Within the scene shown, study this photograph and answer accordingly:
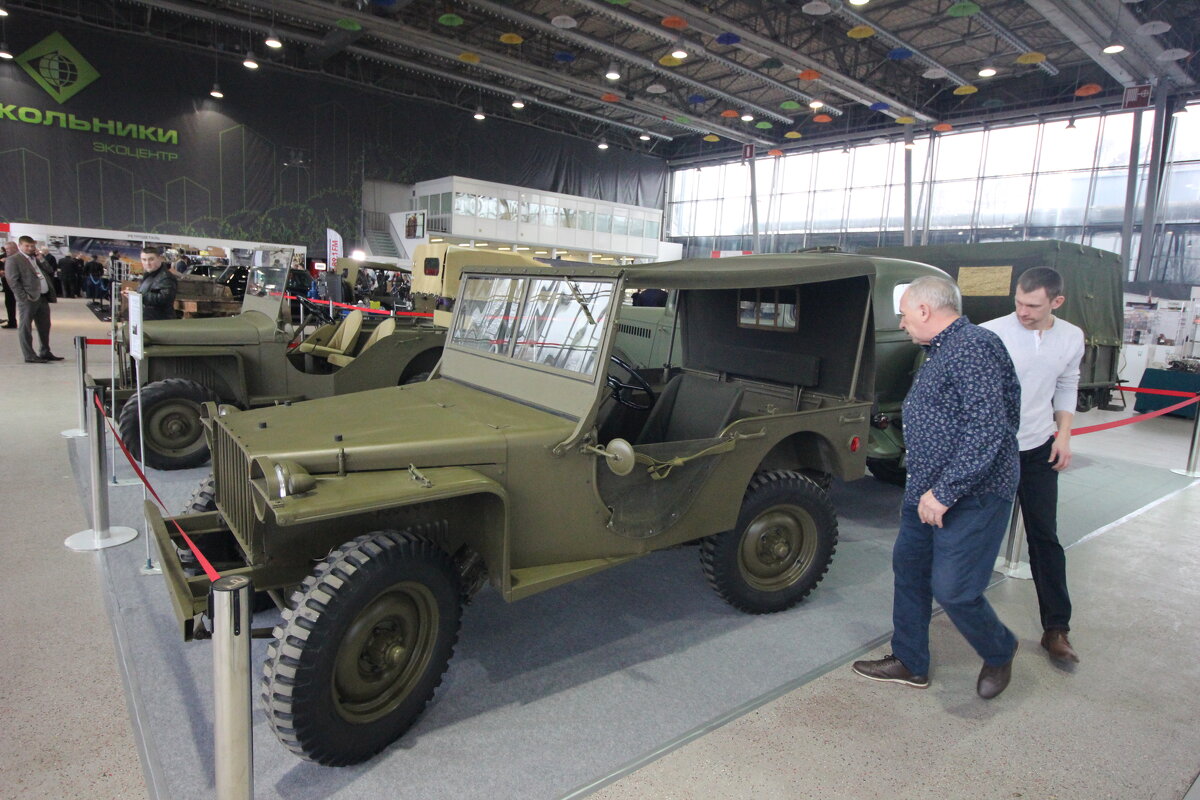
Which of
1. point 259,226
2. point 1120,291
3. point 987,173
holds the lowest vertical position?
point 1120,291

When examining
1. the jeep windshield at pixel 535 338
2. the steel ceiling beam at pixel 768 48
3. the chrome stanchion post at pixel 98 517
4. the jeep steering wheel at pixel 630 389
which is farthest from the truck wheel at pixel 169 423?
the steel ceiling beam at pixel 768 48

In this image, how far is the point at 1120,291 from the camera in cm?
859

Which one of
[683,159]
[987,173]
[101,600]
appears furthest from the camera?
[683,159]

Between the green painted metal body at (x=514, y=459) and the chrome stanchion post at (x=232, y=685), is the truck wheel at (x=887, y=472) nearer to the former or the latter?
the green painted metal body at (x=514, y=459)

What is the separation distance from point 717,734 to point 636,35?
21304mm

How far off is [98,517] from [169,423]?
1.71 meters

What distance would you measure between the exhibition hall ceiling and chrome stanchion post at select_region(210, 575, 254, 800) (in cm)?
1450

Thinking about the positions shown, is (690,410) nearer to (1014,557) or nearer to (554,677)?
(554,677)

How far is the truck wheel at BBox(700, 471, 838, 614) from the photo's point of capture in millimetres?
3455

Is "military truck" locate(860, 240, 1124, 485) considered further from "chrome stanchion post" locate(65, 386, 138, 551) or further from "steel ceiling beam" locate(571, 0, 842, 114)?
"steel ceiling beam" locate(571, 0, 842, 114)

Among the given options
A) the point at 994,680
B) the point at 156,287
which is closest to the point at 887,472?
the point at 994,680

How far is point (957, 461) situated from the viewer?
2521mm

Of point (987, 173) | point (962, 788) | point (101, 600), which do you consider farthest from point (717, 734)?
point (987, 173)

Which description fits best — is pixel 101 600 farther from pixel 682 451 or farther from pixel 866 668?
pixel 866 668
